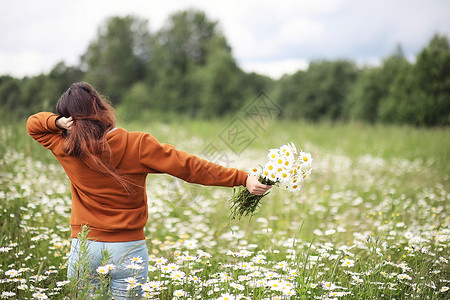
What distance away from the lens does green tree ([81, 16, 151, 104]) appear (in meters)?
40.2

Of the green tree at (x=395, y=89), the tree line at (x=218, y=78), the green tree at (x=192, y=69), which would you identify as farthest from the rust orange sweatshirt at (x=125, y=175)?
the green tree at (x=395, y=89)

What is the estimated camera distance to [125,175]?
86.9 inches

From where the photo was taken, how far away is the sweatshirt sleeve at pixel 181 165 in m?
2.17

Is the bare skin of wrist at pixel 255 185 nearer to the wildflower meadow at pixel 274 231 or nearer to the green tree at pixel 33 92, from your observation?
the wildflower meadow at pixel 274 231

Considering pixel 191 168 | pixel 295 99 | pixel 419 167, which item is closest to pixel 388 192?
pixel 419 167

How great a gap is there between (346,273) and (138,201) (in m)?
1.64

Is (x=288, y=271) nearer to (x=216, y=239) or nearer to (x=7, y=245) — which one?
(x=216, y=239)

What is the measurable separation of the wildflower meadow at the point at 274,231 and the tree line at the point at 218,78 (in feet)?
73.6

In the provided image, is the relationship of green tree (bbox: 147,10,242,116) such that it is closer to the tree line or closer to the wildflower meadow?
the tree line

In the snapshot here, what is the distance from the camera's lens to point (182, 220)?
5.19m

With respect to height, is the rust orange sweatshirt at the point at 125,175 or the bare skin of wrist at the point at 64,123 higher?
the bare skin of wrist at the point at 64,123

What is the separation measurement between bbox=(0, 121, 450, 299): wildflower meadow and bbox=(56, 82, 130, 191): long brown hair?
0.60 metres

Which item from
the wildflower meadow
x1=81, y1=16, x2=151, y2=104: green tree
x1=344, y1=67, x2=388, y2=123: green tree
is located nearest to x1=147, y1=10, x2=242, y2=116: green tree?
x1=81, y1=16, x2=151, y2=104: green tree

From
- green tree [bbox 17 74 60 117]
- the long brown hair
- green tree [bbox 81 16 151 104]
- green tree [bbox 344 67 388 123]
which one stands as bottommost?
the long brown hair
